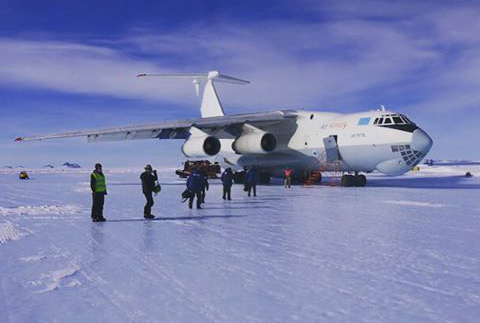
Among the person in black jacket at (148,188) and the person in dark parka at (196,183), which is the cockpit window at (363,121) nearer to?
the person in dark parka at (196,183)

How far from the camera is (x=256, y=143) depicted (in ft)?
65.0

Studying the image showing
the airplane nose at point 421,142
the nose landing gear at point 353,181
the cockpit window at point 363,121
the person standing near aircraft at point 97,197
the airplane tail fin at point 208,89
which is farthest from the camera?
the airplane tail fin at point 208,89

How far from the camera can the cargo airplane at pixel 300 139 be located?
16.7m

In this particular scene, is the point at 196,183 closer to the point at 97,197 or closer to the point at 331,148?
the point at 97,197

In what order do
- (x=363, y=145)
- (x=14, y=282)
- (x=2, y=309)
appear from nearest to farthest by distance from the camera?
(x=2, y=309) < (x=14, y=282) < (x=363, y=145)

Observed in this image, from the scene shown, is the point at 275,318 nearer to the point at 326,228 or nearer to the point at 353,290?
the point at 353,290

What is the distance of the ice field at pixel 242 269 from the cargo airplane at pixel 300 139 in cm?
771

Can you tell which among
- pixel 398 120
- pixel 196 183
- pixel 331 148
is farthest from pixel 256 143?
pixel 196 183

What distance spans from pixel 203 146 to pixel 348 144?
6.28m

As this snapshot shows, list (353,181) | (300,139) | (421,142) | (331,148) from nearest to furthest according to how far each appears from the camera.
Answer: (421,142)
(331,148)
(353,181)
(300,139)

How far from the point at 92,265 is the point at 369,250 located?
3.56 metres

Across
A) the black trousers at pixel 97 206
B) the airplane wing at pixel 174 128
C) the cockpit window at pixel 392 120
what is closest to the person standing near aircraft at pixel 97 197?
the black trousers at pixel 97 206

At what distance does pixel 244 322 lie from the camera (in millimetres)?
3416

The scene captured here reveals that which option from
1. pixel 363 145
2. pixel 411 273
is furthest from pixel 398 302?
pixel 363 145
